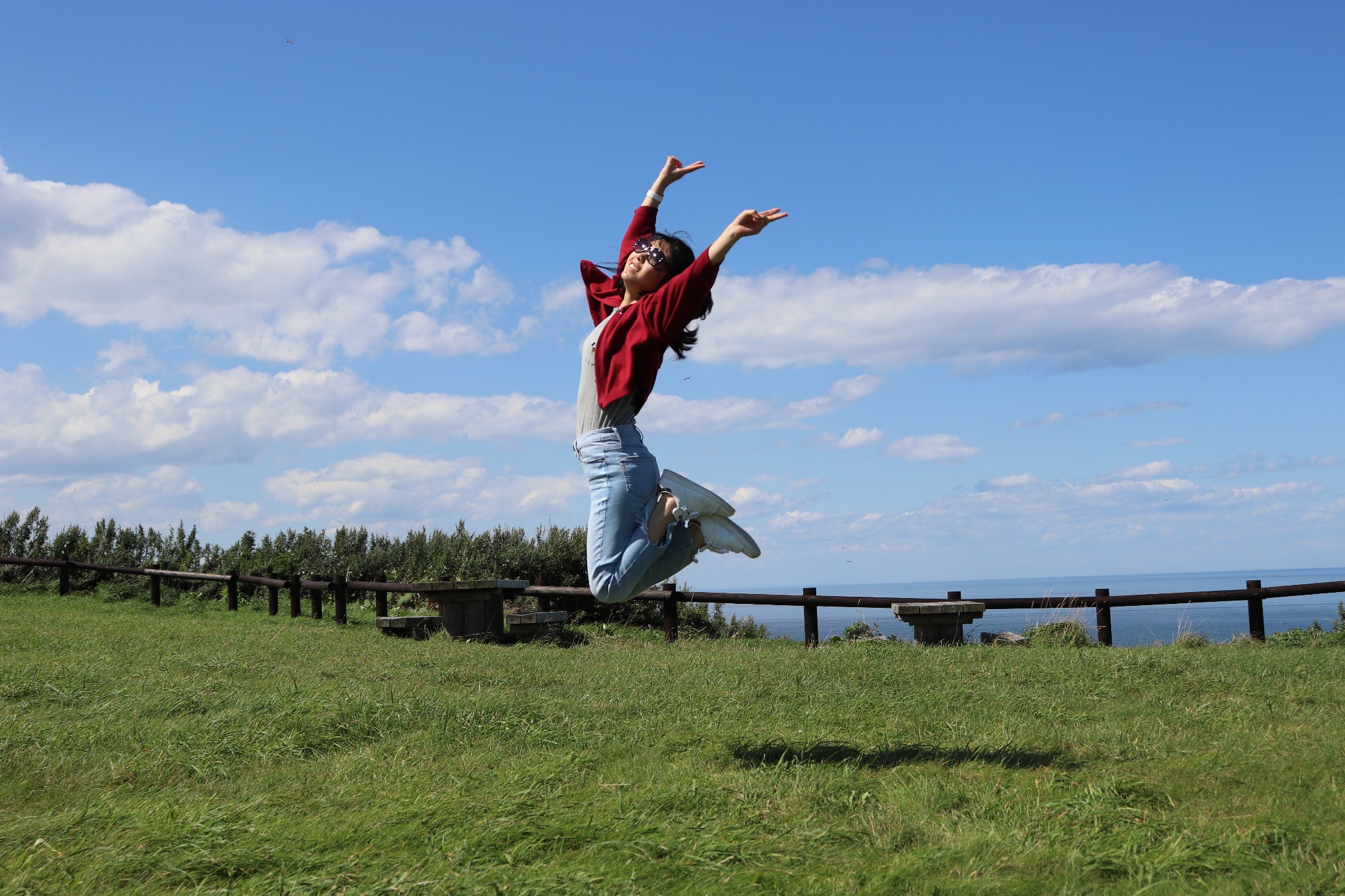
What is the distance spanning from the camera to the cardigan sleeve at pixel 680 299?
446 centimetres

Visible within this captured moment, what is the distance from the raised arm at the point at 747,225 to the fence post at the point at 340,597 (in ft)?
40.1

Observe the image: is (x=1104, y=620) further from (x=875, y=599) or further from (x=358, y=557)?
(x=358, y=557)

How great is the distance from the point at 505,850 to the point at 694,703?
3.23 m

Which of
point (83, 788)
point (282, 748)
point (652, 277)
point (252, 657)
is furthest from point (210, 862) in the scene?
point (252, 657)

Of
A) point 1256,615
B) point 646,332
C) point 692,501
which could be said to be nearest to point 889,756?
point 692,501

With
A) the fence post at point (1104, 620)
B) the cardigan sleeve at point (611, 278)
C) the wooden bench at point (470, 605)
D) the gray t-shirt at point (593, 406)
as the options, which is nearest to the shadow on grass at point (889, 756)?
the gray t-shirt at point (593, 406)

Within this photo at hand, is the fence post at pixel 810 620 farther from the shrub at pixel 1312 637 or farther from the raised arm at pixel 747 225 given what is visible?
the raised arm at pixel 747 225

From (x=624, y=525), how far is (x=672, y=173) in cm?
201

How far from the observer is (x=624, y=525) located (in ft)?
15.1

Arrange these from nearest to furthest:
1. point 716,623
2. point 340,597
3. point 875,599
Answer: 1. point 875,599
2. point 340,597
3. point 716,623

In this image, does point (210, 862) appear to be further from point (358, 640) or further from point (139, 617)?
point (139, 617)

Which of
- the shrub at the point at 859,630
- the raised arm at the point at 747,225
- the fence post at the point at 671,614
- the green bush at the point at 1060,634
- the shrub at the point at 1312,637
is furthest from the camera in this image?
the shrub at the point at 859,630

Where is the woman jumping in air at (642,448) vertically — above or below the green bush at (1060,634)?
above

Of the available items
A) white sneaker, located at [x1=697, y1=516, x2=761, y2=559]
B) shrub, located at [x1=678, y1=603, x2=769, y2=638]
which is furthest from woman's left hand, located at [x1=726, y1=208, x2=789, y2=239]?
shrub, located at [x1=678, y1=603, x2=769, y2=638]
